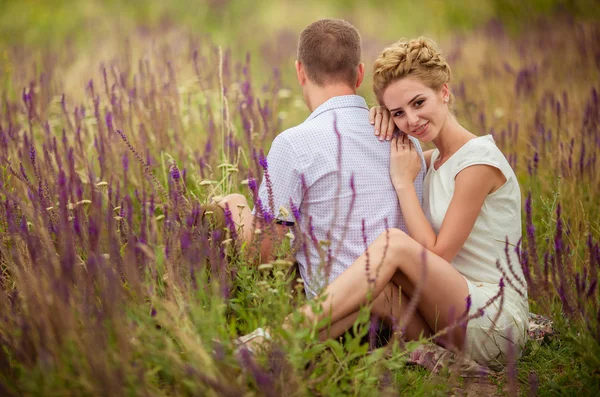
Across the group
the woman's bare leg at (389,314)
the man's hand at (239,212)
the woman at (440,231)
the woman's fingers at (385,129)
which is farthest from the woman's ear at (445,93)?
the man's hand at (239,212)

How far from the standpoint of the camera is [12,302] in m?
2.08

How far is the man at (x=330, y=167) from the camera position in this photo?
2.34 metres

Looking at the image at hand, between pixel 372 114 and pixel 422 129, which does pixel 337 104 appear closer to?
pixel 372 114

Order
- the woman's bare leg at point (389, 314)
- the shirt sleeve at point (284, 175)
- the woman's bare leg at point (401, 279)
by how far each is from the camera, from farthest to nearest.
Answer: the shirt sleeve at point (284, 175)
the woman's bare leg at point (389, 314)
the woman's bare leg at point (401, 279)

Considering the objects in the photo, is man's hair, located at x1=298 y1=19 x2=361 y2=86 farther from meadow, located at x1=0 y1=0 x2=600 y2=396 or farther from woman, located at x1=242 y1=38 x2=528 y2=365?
meadow, located at x1=0 y1=0 x2=600 y2=396

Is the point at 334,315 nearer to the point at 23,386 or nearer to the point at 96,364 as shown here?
the point at 96,364

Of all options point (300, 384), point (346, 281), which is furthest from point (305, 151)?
point (300, 384)

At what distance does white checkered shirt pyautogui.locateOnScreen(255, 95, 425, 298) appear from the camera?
7.68 ft

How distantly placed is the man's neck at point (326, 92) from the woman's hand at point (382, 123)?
0.48 feet

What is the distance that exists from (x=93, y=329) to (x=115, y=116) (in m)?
2.10

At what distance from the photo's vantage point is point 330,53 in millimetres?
2516

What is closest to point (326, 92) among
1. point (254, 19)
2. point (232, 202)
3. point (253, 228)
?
point (232, 202)

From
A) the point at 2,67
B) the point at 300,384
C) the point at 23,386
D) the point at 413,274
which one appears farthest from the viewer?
the point at 2,67

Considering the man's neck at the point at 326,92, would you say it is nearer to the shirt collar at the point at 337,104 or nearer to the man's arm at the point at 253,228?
the shirt collar at the point at 337,104
